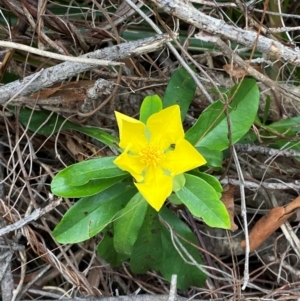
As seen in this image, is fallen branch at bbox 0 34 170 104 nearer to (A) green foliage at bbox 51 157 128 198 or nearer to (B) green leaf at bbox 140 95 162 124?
(B) green leaf at bbox 140 95 162 124

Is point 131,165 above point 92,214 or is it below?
above

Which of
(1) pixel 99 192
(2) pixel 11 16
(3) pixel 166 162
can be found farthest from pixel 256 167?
(2) pixel 11 16

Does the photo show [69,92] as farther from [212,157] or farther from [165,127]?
[212,157]

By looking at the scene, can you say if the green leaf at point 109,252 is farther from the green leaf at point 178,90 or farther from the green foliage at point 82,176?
the green leaf at point 178,90

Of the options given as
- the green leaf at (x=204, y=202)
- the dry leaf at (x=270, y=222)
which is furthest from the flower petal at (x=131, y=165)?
the dry leaf at (x=270, y=222)

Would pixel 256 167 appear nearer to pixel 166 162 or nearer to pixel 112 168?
pixel 166 162

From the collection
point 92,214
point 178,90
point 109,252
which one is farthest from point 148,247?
point 178,90

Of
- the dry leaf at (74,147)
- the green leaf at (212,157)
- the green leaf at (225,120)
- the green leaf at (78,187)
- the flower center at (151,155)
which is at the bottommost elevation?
the dry leaf at (74,147)
